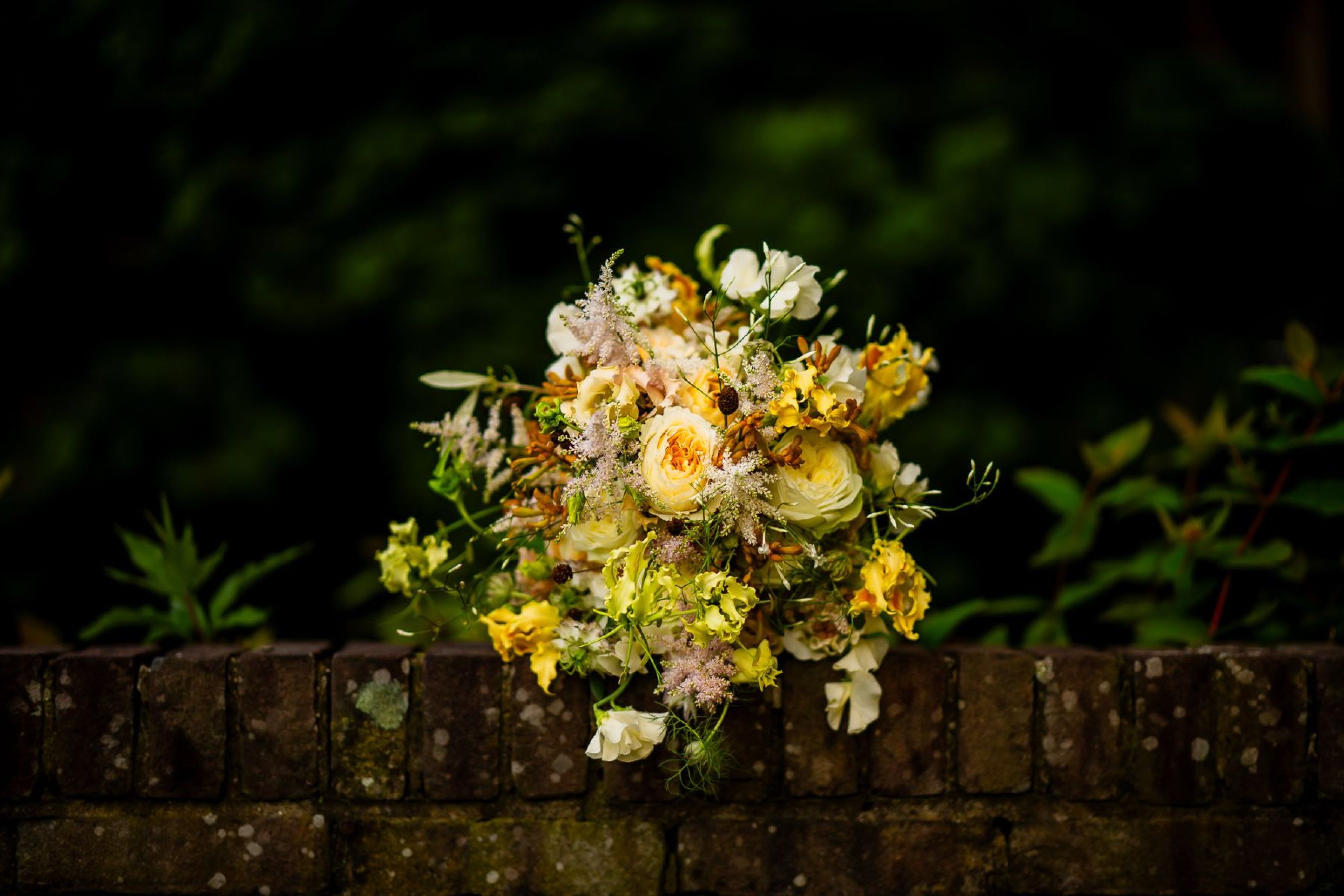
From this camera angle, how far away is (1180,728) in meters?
1.11

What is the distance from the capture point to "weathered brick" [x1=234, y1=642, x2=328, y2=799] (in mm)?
1110

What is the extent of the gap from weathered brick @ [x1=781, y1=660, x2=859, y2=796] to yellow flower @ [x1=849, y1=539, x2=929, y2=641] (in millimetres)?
130

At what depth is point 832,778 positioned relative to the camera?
3.66 feet

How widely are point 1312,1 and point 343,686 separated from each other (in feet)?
14.4

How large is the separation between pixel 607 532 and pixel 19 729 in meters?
0.77

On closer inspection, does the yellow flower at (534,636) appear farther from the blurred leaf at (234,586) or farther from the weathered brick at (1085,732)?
the weathered brick at (1085,732)

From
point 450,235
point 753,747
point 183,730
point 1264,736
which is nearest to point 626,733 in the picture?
point 753,747

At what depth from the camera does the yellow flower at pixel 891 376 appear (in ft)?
3.59

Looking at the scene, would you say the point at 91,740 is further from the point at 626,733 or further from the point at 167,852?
the point at 626,733

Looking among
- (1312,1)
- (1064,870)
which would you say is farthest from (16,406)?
(1312,1)

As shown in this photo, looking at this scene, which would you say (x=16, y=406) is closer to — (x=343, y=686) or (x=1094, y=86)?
(x=343, y=686)

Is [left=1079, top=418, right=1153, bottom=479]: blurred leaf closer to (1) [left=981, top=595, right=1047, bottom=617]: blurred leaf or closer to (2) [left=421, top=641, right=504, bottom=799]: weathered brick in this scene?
(1) [left=981, top=595, right=1047, bottom=617]: blurred leaf

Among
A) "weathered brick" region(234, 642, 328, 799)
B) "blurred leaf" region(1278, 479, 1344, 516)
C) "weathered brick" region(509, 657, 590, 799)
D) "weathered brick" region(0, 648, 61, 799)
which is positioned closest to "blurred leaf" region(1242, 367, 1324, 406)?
"blurred leaf" region(1278, 479, 1344, 516)

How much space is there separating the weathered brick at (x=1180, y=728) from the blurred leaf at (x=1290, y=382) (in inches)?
17.7
